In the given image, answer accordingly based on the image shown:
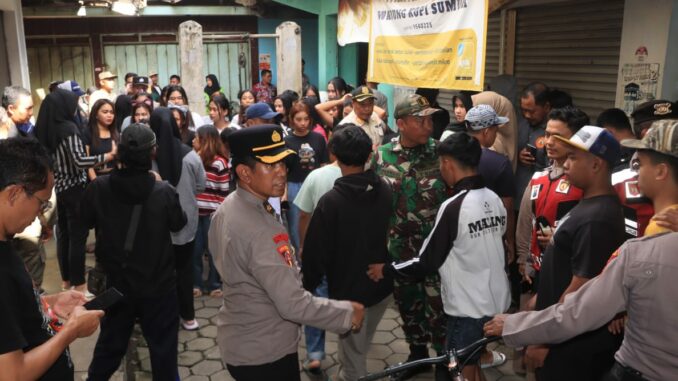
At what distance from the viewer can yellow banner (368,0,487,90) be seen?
5.14 metres

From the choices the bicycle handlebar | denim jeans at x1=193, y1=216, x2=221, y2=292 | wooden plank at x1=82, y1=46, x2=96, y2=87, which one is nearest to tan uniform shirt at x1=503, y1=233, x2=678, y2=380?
the bicycle handlebar

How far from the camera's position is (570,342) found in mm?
2893

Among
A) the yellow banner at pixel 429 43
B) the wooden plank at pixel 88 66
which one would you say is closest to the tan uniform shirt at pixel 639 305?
the yellow banner at pixel 429 43

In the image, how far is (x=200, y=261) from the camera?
19.4ft

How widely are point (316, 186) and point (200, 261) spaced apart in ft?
7.59

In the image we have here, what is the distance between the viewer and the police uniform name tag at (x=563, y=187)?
348cm

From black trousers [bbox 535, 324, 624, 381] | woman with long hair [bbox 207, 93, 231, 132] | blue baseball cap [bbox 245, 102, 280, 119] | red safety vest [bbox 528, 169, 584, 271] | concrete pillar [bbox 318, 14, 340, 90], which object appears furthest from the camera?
concrete pillar [bbox 318, 14, 340, 90]

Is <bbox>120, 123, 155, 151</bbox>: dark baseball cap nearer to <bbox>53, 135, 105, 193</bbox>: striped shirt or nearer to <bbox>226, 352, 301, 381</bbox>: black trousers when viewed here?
<bbox>226, 352, 301, 381</bbox>: black trousers

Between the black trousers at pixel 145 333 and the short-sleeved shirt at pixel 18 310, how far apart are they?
1256 mm

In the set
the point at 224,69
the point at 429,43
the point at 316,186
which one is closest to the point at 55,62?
the point at 224,69

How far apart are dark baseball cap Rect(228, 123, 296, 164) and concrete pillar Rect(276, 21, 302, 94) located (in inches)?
239

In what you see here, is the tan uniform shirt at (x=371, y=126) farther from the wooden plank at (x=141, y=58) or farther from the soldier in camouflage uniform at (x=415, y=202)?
the wooden plank at (x=141, y=58)

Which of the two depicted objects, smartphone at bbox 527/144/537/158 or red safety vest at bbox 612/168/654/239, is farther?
smartphone at bbox 527/144/537/158

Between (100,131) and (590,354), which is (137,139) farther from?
(590,354)
